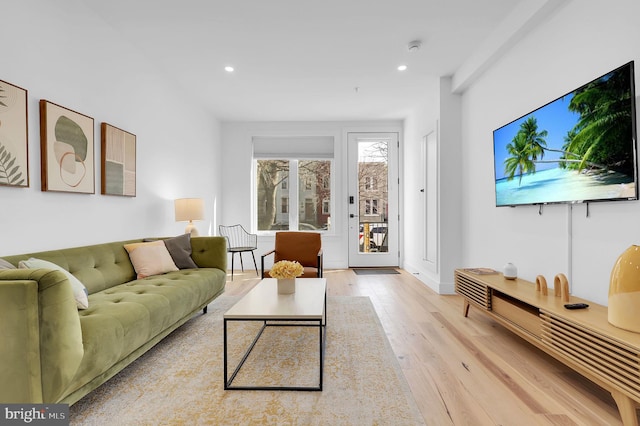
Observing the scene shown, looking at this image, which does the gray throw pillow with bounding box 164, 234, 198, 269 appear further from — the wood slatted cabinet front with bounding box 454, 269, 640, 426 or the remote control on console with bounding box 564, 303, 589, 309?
the remote control on console with bounding box 564, 303, 589, 309

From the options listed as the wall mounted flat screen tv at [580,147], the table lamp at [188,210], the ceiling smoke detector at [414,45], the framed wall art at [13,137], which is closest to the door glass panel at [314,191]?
the table lamp at [188,210]

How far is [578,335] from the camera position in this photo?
1721mm

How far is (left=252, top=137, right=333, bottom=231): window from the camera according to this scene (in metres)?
6.11

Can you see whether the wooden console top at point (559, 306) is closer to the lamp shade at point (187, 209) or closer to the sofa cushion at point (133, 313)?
the sofa cushion at point (133, 313)

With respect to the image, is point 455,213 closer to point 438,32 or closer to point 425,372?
point 438,32

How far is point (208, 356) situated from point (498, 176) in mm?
2930

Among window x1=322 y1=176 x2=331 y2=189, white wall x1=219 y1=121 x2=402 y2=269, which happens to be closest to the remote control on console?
white wall x1=219 y1=121 x2=402 y2=269

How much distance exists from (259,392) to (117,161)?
2.46 m

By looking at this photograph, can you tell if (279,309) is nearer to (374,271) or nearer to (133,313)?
(133,313)

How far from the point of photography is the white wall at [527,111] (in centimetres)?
197

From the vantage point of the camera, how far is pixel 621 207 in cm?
192

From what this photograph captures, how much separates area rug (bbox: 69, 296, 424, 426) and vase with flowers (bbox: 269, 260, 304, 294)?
447mm

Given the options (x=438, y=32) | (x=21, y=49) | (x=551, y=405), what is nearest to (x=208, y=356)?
(x=551, y=405)

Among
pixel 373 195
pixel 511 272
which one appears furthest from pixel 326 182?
pixel 511 272
